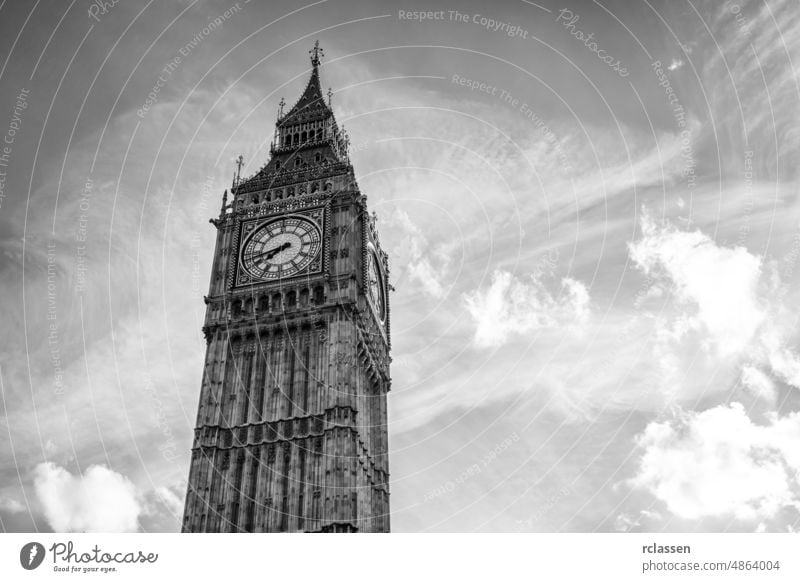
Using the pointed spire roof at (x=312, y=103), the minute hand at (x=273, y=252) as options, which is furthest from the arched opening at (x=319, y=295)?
the pointed spire roof at (x=312, y=103)

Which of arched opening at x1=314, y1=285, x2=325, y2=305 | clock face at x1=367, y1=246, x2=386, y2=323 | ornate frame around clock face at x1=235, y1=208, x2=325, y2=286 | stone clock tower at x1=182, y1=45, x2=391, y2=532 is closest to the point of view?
stone clock tower at x1=182, y1=45, x2=391, y2=532

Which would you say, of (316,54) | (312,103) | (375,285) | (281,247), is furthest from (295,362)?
(316,54)

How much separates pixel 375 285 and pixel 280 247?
34.9 feet

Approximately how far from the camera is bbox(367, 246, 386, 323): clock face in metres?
80.2

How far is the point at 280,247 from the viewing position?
78500 mm

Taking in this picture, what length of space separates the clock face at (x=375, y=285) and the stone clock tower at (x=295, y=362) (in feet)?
0.77

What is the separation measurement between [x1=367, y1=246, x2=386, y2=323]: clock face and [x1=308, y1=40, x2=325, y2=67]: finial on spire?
27.6 metres

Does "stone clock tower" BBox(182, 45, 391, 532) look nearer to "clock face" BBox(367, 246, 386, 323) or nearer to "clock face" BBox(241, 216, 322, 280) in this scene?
"clock face" BBox(241, 216, 322, 280)

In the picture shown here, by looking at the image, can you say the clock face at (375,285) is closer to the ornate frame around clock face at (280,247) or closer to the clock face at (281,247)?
the ornate frame around clock face at (280,247)

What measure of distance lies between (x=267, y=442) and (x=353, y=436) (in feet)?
22.5

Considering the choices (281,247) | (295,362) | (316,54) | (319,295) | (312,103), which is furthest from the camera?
(316,54)

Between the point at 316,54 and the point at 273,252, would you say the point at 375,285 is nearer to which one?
the point at 273,252

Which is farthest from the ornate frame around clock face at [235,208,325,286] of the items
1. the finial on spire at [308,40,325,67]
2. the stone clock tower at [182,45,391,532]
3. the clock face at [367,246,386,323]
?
the finial on spire at [308,40,325,67]
